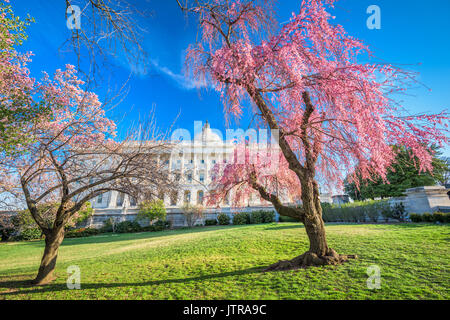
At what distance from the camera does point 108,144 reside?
20.1 feet

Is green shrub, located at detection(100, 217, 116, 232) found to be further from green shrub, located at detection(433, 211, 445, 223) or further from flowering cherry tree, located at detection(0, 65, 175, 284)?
green shrub, located at detection(433, 211, 445, 223)

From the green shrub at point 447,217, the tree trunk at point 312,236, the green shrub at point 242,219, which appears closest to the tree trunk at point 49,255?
the tree trunk at point 312,236

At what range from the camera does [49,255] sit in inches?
237

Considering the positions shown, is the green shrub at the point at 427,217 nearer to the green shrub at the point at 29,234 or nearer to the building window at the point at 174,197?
the building window at the point at 174,197

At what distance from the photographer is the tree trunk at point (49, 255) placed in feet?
19.4

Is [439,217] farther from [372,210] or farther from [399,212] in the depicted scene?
[372,210]

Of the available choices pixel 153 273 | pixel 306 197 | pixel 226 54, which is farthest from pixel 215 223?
pixel 226 54

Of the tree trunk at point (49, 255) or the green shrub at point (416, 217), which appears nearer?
the tree trunk at point (49, 255)

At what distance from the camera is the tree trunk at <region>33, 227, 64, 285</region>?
19.4 feet

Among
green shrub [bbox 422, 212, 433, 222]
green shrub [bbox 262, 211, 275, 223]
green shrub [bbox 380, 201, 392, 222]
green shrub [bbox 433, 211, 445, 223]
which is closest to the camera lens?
green shrub [bbox 433, 211, 445, 223]

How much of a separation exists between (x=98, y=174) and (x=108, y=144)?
97 centimetres

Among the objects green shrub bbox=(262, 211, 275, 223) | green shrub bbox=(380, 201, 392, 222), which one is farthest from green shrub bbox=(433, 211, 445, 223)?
green shrub bbox=(262, 211, 275, 223)

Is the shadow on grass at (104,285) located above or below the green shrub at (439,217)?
below

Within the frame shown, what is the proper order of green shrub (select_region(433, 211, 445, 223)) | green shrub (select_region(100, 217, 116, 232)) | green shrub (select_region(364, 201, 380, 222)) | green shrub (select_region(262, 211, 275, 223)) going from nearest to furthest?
green shrub (select_region(433, 211, 445, 223)) < green shrub (select_region(364, 201, 380, 222)) < green shrub (select_region(262, 211, 275, 223)) < green shrub (select_region(100, 217, 116, 232))
